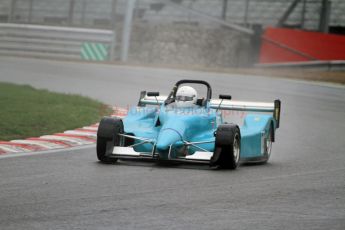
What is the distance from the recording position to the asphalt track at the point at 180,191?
22.3 ft

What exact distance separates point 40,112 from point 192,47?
16.3m

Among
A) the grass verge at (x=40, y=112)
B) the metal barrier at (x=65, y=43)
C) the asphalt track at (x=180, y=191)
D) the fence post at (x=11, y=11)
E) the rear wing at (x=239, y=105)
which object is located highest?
the fence post at (x=11, y=11)

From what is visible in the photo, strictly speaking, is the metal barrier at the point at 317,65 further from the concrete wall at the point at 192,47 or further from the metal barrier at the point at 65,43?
the metal barrier at the point at 65,43

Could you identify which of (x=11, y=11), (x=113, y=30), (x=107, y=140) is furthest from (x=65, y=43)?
(x=107, y=140)

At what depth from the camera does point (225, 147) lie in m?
10.1

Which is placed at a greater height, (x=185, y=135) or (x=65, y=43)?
(x=65, y=43)

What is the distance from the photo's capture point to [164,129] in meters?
10.4

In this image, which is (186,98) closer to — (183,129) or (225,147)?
(183,129)

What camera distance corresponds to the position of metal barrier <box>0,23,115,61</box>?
2910cm

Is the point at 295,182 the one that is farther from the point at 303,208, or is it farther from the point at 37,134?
the point at 37,134

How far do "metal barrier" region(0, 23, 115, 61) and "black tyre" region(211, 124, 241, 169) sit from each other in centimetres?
1901

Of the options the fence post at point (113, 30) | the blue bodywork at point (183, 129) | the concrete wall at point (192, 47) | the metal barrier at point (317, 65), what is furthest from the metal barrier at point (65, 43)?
the blue bodywork at point (183, 129)

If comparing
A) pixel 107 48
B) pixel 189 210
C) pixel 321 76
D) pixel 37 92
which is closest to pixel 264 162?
pixel 189 210

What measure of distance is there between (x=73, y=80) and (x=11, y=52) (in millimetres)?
7447
